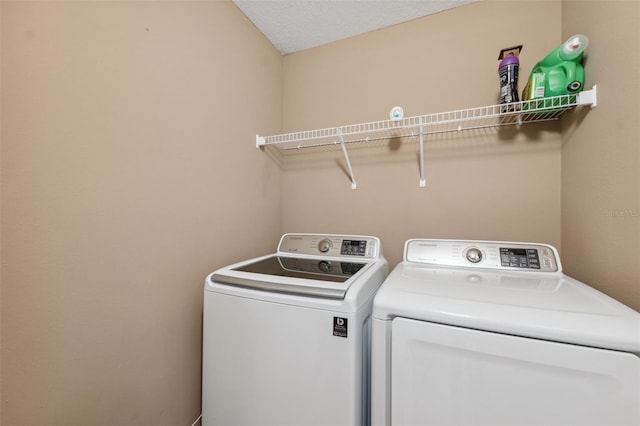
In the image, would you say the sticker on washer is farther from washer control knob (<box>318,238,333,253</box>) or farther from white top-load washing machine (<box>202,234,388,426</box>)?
washer control knob (<box>318,238,333,253</box>)

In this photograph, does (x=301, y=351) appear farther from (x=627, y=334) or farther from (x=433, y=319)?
(x=627, y=334)

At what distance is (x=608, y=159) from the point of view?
967mm

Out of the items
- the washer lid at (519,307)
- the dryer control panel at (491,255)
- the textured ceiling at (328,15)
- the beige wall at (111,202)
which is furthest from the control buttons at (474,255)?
the textured ceiling at (328,15)

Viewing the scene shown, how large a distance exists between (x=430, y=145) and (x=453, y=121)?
9.4 inches

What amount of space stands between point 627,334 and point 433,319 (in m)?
0.44

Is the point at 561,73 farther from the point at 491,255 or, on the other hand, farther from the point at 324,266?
the point at 324,266

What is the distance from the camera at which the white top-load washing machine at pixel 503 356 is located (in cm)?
62

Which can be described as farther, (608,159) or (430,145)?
(430,145)

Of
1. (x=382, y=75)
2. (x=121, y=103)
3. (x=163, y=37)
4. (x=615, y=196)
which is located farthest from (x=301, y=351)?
(x=382, y=75)

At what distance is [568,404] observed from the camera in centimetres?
64

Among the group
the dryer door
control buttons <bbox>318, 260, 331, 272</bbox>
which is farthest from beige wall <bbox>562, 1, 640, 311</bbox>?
control buttons <bbox>318, 260, 331, 272</bbox>

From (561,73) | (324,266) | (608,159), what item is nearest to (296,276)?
(324,266)

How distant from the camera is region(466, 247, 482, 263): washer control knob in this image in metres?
1.25

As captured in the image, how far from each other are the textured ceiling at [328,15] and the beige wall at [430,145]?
0.07 m
